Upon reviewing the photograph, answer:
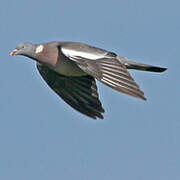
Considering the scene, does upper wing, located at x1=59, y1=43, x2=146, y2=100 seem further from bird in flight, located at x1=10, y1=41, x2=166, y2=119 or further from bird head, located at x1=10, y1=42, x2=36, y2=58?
bird head, located at x1=10, y1=42, x2=36, y2=58

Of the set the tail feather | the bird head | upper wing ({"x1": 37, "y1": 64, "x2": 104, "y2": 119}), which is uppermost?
the bird head

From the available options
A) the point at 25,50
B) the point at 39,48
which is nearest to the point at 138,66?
the point at 39,48

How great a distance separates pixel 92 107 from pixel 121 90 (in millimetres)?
3645

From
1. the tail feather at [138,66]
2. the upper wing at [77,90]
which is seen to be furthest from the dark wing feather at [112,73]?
the upper wing at [77,90]

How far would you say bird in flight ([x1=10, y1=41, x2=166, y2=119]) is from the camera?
39.6 ft

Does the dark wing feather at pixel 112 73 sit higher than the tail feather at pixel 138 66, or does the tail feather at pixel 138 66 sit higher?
the dark wing feather at pixel 112 73

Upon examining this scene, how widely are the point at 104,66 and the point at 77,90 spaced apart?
9.12 ft

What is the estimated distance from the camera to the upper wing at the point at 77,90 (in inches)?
588

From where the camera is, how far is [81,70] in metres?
13.9

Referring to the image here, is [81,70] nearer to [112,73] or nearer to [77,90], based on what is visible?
[77,90]

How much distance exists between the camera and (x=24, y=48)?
14.4 m

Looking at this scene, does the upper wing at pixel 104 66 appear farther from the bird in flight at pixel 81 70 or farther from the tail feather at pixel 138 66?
the tail feather at pixel 138 66

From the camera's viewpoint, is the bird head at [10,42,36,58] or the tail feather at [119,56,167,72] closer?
the tail feather at [119,56,167,72]

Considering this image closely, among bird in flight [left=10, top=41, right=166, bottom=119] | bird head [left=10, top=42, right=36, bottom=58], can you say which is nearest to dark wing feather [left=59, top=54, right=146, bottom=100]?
bird in flight [left=10, top=41, right=166, bottom=119]
